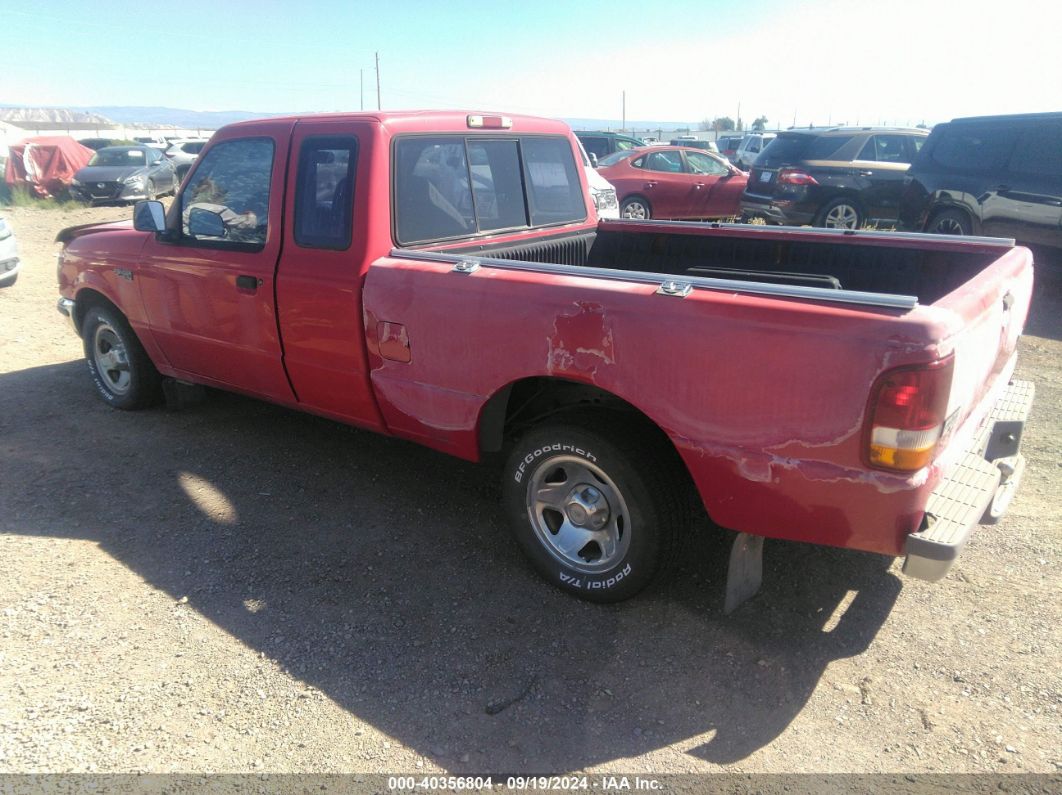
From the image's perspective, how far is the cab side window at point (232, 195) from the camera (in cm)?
399

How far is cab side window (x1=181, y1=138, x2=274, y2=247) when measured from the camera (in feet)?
13.1

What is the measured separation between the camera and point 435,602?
3.27 m

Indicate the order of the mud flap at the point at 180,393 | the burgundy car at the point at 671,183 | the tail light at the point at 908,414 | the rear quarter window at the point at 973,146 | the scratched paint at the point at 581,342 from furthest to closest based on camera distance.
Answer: the burgundy car at the point at 671,183 < the rear quarter window at the point at 973,146 < the mud flap at the point at 180,393 < the scratched paint at the point at 581,342 < the tail light at the point at 908,414

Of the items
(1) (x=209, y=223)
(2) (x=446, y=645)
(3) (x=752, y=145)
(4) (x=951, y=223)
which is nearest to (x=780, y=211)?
(4) (x=951, y=223)

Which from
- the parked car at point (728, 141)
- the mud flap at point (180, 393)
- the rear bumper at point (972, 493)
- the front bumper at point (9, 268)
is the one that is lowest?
the mud flap at point (180, 393)

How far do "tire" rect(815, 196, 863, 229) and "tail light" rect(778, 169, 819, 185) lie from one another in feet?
1.40

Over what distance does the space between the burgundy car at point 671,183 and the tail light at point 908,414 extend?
36.5ft

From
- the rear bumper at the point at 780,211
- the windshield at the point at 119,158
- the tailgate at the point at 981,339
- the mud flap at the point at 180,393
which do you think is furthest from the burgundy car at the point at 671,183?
the windshield at the point at 119,158

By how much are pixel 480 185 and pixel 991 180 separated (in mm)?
7070

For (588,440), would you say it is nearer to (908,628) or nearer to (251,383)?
(908,628)

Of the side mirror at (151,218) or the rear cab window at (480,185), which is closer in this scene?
the rear cab window at (480,185)

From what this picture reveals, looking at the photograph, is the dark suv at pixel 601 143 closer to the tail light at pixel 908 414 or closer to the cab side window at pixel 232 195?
the cab side window at pixel 232 195

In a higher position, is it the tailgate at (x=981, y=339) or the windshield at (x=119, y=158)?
the windshield at (x=119, y=158)

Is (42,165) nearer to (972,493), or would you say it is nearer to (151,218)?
(151,218)
